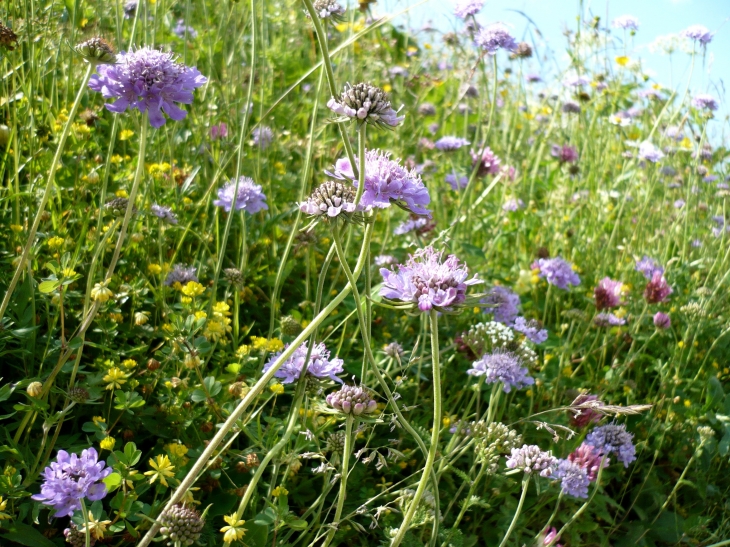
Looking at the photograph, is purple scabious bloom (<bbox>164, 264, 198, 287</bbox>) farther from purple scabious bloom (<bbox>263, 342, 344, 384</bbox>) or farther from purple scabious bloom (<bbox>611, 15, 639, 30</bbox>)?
purple scabious bloom (<bbox>611, 15, 639, 30</bbox>)

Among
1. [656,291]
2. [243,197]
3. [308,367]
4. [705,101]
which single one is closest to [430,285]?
[308,367]

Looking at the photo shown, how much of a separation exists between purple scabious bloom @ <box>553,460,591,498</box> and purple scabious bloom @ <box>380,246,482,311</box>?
807mm

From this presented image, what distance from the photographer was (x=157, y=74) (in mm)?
1359

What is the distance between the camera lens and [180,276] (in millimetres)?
1927

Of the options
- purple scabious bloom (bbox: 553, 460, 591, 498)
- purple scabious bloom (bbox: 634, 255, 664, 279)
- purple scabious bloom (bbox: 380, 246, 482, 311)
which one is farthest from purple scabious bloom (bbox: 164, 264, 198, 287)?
purple scabious bloom (bbox: 634, 255, 664, 279)

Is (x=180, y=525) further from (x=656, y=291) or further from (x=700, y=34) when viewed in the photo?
(x=700, y=34)

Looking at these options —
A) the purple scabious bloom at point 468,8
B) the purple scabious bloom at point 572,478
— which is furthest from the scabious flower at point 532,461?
the purple scabious bloom at point 468,8

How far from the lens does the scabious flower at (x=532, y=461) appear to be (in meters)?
1.42

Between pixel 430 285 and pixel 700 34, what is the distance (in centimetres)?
292

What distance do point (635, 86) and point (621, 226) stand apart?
4.67 ft

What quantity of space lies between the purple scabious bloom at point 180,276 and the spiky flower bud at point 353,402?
0.83 meters

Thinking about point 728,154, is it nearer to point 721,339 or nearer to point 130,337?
point 721,339

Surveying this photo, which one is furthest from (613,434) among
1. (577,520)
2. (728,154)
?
(728,154)

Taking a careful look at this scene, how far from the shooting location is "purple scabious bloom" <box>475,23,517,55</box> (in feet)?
7.89
